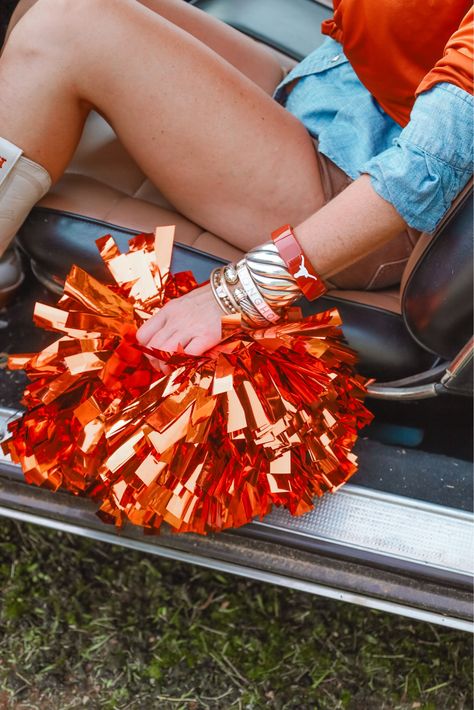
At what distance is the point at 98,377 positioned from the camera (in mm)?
801

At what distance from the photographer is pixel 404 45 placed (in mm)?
824

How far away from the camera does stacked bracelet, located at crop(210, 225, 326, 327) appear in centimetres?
78

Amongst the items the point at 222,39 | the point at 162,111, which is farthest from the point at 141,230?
the point at 222,39

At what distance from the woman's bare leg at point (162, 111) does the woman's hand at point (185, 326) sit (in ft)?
0.55

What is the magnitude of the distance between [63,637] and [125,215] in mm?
642

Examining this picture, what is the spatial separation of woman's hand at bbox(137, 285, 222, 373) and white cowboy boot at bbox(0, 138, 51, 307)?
25 cm

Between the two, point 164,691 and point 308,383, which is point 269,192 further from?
point 164,691

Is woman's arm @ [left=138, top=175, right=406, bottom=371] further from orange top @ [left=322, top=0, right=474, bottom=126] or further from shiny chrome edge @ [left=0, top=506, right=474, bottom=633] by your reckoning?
shiny chrome edge @ [left=0, top=506, right=474, bottom=633]

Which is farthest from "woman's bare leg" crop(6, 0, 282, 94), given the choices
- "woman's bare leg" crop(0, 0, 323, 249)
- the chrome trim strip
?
the chrome trim strip

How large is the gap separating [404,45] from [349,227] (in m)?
0.25

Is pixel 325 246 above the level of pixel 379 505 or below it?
above

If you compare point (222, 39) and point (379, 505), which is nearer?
point (379, 505)

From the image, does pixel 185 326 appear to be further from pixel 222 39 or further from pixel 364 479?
pixel 222 39

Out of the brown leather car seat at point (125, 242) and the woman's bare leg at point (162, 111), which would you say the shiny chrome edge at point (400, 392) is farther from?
the woman's bare leg at point (162, 111)
